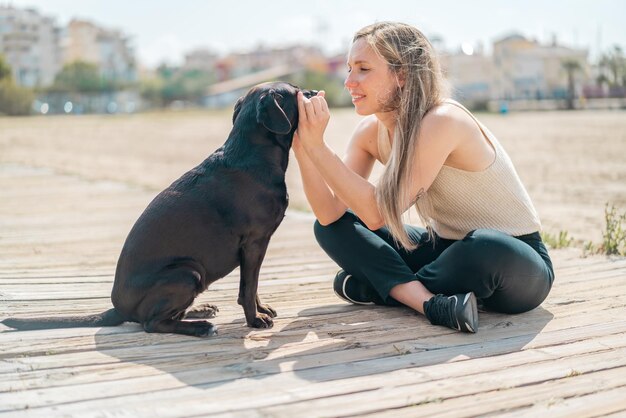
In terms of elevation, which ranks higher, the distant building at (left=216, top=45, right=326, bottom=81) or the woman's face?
the woman's face

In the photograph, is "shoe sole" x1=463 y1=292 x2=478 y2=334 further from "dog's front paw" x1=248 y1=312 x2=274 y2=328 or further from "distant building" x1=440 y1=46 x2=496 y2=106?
"distant building" x1=440 y1=46 x2=496 y2=106

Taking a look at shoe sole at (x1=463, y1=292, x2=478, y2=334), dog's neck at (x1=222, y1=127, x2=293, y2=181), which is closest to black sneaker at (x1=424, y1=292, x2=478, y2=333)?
shoe sole at (x1=463, y1=292, x2=478, y2=334)

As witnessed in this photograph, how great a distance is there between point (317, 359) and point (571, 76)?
166ft

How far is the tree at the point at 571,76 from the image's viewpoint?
152ft

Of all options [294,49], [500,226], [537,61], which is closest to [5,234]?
[500,226]

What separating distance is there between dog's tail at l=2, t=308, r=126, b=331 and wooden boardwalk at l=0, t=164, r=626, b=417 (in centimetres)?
4

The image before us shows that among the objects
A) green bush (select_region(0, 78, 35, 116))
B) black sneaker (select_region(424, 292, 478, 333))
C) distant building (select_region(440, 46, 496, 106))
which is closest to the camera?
black sneaker (select_region(424, 292, 478, 333))

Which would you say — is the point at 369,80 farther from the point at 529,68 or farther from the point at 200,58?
the point at 200,58

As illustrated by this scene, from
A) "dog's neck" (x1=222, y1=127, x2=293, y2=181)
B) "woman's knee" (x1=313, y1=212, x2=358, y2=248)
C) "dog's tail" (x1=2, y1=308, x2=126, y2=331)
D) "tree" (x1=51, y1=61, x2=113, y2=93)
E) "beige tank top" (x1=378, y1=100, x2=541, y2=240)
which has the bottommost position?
"tree" (x1=51, y1=61, x2=113, y2=93)

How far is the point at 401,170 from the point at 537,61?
235 ft

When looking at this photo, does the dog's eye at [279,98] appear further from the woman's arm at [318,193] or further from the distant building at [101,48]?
the distant building at [101,48]

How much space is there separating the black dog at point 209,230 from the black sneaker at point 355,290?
1.81ft

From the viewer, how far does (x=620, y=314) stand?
11.7ft

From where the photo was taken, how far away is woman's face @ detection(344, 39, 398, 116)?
3.54 metres
